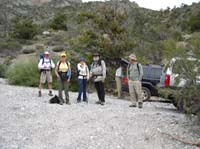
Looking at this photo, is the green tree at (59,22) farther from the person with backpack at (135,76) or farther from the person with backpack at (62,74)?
the person with backpack at (135,76)

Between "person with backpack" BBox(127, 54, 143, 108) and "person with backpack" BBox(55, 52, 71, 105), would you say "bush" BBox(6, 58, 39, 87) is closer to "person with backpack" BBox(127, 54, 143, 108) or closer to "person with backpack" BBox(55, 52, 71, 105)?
"person with backpack" BBox(55, 52, 71, 105)

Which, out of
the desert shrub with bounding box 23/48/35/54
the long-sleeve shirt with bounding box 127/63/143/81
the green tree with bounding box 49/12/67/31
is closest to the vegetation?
the green tree with bounding box 49/12/67/31

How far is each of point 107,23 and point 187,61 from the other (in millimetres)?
12633

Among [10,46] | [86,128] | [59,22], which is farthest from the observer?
[59,22]

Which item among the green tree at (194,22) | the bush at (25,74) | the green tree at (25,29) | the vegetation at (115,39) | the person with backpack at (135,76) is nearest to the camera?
Result: the vegetation at (115,39)

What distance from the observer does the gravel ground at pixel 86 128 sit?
8.72 meters

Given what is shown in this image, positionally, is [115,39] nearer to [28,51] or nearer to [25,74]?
[25,74]

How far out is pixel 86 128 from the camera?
987 cm

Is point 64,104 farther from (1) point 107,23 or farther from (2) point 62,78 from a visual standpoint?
(1) point 107,23

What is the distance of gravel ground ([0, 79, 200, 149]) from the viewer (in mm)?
8719

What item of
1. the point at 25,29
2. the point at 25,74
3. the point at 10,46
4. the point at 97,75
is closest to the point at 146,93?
the point at 97,75

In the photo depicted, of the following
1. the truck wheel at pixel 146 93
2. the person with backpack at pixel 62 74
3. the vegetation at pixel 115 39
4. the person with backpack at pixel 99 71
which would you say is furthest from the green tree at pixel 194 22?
the person with backpack at pixel 62 74

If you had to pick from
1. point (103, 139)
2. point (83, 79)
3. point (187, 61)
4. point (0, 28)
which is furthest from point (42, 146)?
point (0, 28)

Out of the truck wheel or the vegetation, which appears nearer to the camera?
the vegetation
